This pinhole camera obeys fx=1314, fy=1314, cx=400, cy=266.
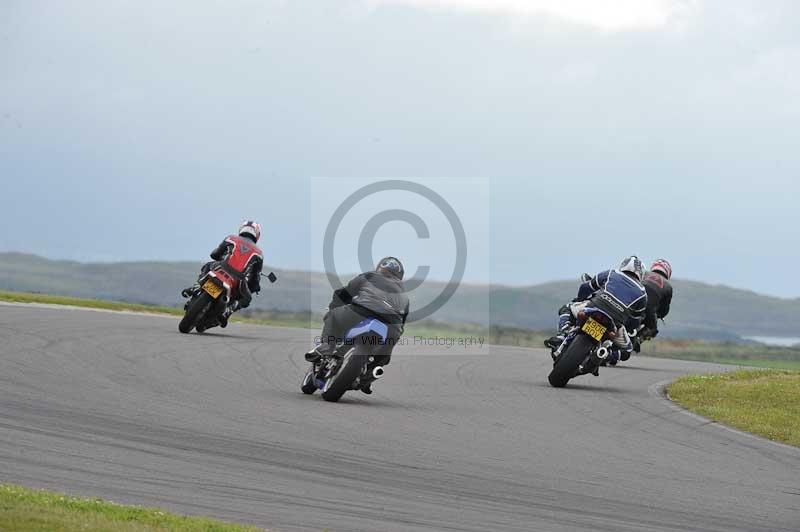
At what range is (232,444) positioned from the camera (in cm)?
1064

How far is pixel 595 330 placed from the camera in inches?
707

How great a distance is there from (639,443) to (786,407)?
5.27 metres

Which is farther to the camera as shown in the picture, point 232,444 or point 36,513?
point 232,444

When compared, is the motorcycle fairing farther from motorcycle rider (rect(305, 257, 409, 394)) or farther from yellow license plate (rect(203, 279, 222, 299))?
yellow license plate (rect(203, 279, 222, 299))

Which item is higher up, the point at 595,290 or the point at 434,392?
the point at 595,290

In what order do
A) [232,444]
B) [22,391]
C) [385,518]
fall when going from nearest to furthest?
[385,518]
[232,444]
[22,391]

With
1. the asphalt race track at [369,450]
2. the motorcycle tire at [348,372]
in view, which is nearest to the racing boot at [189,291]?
the asphalt race track at [369,450]

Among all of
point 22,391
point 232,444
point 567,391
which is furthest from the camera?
point 567,391

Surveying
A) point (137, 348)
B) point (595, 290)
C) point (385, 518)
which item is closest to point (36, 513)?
point (385, 518)

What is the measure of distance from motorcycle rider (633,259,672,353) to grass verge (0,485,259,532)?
15.8 metres

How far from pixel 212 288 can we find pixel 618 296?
7.43 metres

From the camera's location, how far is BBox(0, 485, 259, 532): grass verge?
716 centimetres

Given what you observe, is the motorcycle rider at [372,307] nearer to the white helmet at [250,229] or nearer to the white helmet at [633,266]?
the white helmet at [633,266]

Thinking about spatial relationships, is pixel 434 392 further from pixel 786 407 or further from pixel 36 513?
pixel 36 513
